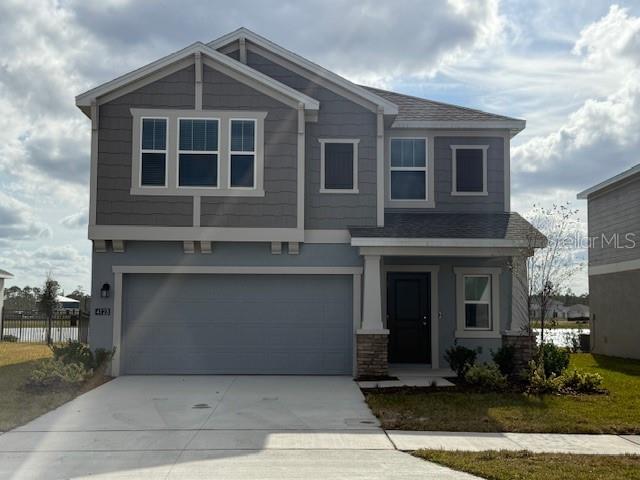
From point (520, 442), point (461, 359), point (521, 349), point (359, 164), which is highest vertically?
point (359, 164)

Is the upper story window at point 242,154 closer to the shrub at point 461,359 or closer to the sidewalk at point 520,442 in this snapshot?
the shrub at point 461,359

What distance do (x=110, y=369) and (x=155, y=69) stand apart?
21.3 feet

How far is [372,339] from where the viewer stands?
48.4ft

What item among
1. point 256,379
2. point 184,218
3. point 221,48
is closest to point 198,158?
point 184,218

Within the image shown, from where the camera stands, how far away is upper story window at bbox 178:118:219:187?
15.3m

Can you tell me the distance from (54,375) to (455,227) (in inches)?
347

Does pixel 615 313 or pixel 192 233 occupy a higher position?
pixel 192 233

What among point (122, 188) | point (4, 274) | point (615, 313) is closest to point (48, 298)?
point (4, 274)

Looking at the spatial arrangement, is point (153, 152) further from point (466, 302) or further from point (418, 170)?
point (466, 302)

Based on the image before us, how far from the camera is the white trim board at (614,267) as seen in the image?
854 inches

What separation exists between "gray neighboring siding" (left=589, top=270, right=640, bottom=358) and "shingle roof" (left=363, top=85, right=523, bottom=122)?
781 cm

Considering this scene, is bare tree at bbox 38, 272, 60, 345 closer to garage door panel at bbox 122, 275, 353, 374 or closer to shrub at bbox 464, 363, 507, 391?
garage door panel at bbox 122, 275, 353, 374

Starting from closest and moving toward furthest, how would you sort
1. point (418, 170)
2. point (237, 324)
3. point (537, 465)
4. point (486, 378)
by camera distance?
point (537, 465)
point (486, 378)
point (237, 324)
point (418, 170)

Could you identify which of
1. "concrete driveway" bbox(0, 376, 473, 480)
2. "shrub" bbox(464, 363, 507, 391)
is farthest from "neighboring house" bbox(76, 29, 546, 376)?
"concrete driveway" bbox(0, 376, 473, 480)
